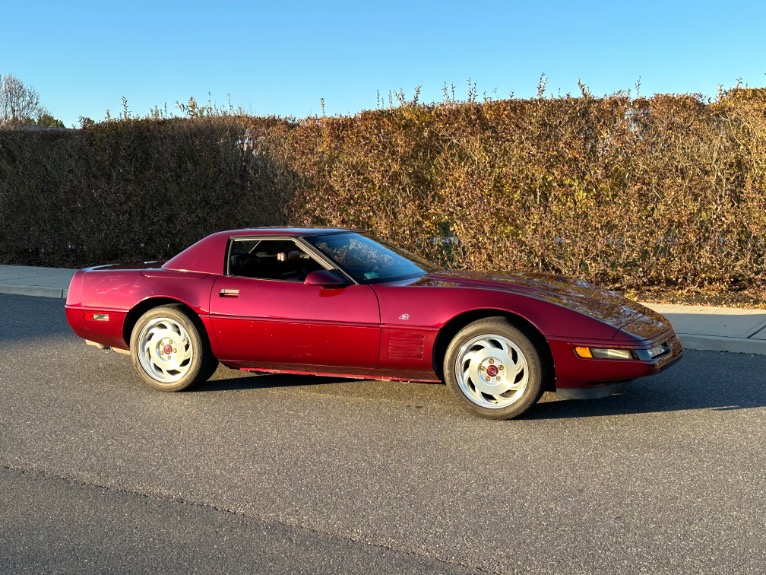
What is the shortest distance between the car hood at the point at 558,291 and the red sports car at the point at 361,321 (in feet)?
0.06

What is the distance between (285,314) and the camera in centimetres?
579

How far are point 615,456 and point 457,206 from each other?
7369 millimetres

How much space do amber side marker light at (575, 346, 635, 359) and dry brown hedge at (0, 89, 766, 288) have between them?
230 inches

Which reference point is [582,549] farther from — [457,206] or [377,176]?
[377,176]

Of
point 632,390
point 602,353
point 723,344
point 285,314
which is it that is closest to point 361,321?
point 285,314

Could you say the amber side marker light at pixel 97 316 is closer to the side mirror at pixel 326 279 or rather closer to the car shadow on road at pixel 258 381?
the car shadow on road at pixel 258 381

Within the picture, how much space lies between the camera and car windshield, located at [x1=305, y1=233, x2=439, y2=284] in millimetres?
5900

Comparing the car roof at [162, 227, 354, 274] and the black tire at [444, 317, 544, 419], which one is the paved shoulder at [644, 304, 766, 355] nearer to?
the black tire at [444, 317, 544, 419]

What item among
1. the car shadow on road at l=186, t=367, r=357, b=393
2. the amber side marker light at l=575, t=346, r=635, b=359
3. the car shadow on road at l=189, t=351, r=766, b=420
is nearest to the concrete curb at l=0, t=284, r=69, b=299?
the car shadow on road at l=189, t=351, r=766, b=420

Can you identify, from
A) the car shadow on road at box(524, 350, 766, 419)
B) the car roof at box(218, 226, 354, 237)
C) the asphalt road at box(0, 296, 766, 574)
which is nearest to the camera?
the asphalt road at box(0, 296, 766, 574)

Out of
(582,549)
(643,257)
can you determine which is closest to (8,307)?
(643,257)

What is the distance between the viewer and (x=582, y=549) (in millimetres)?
3359

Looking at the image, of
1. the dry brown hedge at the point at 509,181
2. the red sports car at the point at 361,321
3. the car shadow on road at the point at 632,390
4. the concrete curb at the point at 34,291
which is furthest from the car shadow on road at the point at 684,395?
→ the concrete curb at the point at 34,291

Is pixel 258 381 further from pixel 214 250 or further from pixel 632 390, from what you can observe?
pixel 632 390
